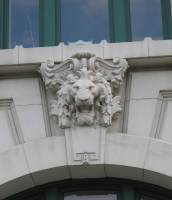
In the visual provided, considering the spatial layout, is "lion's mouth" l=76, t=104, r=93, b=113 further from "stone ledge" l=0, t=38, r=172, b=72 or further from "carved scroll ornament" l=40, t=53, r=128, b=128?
"stone ledge" l=0, t=38, r=172, b=72

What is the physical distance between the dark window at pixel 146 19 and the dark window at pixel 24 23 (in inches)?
61.5

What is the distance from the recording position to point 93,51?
1120 cm

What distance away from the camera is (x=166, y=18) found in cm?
1190

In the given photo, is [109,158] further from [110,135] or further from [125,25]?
[125,25]

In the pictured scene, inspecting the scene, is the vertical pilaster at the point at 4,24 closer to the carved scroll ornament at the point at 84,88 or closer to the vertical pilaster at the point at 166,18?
the carved scroll ornament at the point at 84,88

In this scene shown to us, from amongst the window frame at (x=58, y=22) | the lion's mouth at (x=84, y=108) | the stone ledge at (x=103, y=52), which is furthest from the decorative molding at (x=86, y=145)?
the window frame at (x=58, y=22)

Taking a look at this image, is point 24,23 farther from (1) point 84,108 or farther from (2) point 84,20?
(1) point 84,108

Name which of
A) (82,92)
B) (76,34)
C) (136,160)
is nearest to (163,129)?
(136,160)

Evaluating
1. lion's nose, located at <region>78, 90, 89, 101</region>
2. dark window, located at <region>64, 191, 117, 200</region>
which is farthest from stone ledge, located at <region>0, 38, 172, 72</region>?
dark window, located at <region>64, 191, 117, 200</region>

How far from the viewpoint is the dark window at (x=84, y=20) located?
1191cm

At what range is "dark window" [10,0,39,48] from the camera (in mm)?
11969

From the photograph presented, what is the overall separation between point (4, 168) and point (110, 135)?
1603mm

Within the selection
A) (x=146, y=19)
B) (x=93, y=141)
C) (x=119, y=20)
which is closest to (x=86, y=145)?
(x=93, y=141)

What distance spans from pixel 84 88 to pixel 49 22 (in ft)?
5.30
